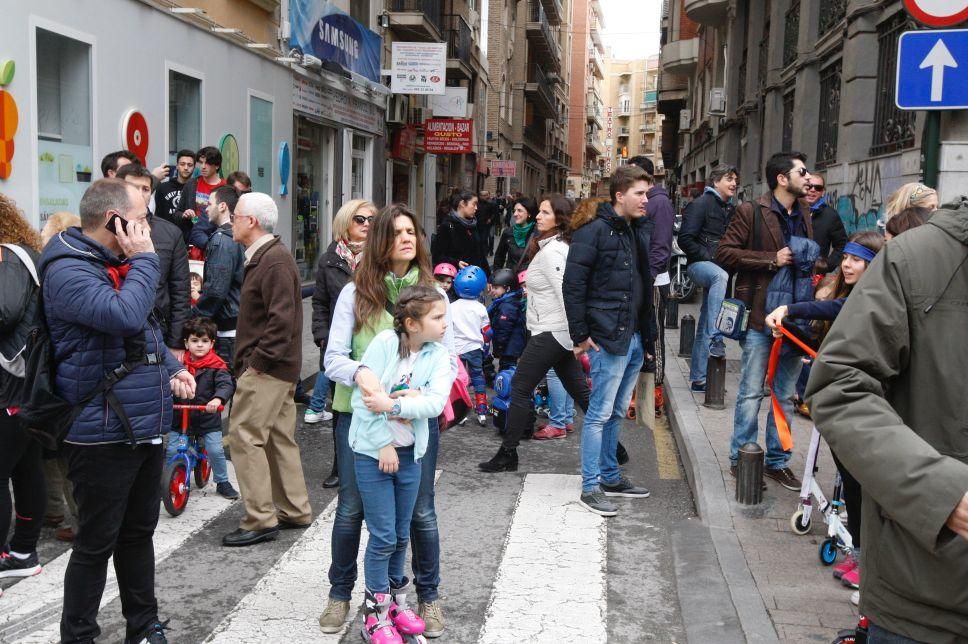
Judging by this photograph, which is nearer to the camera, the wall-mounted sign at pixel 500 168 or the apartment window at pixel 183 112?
the apartment window at pixel 183 112

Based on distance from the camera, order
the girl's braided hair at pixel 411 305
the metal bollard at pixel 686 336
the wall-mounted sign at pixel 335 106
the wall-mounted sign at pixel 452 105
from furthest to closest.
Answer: the wall-mounted sign at pixel 452 105, the wall-mounted sign at pixel 335 106, the metal bollard at pixel 686 336, the girl's braided hair at pixel 411 305

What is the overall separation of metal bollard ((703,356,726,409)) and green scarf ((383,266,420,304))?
4892 mm

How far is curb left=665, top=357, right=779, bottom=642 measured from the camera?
14.0 feet

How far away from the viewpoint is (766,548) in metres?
5.19

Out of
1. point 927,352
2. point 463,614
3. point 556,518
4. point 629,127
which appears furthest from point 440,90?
point 629,127

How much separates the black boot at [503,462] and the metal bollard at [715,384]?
2.44 metres

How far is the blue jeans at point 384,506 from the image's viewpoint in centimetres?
388

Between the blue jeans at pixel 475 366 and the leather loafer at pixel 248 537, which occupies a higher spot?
the blue jeans at pixel 475 366

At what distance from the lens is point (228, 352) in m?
7.12

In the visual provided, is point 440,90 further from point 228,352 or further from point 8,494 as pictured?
point 8,494

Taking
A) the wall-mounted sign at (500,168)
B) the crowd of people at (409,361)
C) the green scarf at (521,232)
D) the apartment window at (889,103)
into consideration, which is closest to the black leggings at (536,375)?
the crowd of people at (409,361)

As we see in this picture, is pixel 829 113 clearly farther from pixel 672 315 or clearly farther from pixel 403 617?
pixel 403 617

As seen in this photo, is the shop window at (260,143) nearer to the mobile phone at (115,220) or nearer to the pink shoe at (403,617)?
the mobile phone at (115,220)

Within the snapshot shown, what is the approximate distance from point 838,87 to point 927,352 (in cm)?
1303
